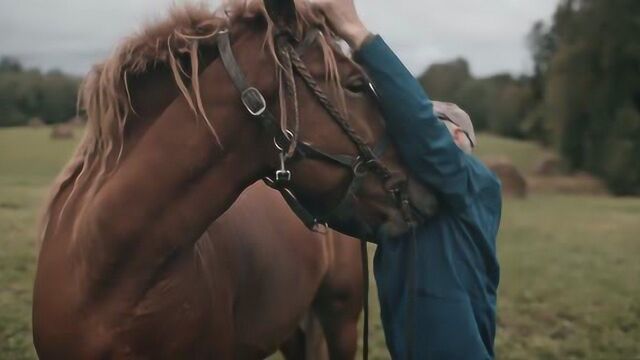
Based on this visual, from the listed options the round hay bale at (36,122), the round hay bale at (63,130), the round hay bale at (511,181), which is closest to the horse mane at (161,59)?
the round hay bale at (63,130)

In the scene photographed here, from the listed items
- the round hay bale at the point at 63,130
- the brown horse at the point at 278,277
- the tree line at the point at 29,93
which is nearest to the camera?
the brown horse at the point at 278,277

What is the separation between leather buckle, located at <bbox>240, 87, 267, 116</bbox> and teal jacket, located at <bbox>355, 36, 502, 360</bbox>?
297mm

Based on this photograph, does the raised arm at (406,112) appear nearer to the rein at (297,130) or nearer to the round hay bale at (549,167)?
the rein at (297,130)

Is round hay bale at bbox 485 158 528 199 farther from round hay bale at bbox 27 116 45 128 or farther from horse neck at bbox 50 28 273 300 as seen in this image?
horse neck at bbox 50 28 273 300

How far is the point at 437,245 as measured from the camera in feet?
8.28

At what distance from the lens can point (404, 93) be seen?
7.67 ft

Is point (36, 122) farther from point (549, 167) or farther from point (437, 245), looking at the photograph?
point (549, 167)

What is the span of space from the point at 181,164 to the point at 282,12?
49cm

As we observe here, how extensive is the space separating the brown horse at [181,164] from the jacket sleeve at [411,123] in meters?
0.05

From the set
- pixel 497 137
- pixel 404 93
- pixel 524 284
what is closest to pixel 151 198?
pixel 404 93

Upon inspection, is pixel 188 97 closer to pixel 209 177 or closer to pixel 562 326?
pixel 209 177

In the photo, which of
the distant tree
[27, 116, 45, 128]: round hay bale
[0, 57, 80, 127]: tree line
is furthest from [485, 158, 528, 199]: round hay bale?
[27, 116, 45, 128]: round hay bale

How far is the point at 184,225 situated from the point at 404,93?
2.31 ft

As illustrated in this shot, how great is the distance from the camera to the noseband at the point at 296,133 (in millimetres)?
2320
